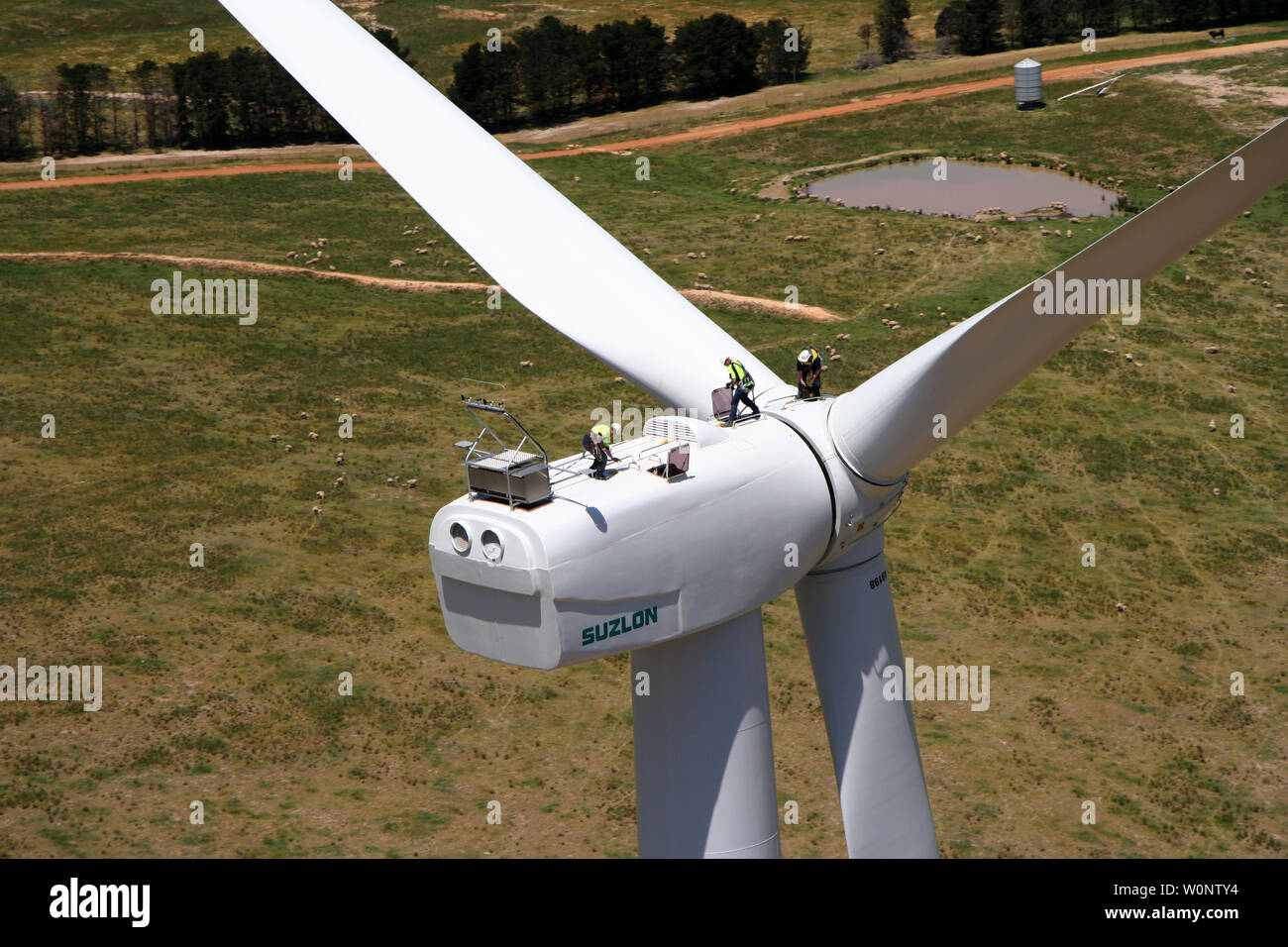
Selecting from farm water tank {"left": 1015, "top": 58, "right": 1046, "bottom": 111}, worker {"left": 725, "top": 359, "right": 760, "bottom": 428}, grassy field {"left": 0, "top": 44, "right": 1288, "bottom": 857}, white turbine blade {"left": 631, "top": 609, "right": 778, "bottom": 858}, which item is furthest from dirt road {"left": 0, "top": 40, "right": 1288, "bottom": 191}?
white turbine blade {"left": 631, "top": 609, "right": 778, "bottom": 858}

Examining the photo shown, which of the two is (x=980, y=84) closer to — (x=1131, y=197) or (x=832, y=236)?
(x=1131, y=197)

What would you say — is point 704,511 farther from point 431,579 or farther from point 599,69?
point 599,69

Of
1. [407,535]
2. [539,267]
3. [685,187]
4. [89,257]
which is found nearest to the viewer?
[539,267]

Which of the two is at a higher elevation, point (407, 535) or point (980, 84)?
point (980, 84)

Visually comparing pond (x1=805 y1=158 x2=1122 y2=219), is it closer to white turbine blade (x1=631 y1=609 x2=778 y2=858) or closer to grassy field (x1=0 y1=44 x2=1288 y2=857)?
grassy field (x1=0 y1=44 x2=1288 y2=857)

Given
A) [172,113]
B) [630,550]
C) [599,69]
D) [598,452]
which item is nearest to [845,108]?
[599,69]

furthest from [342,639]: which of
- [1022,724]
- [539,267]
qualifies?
[539,267]

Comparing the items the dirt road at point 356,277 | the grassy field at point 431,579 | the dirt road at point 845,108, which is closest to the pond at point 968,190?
the grassy field at point 431,579
